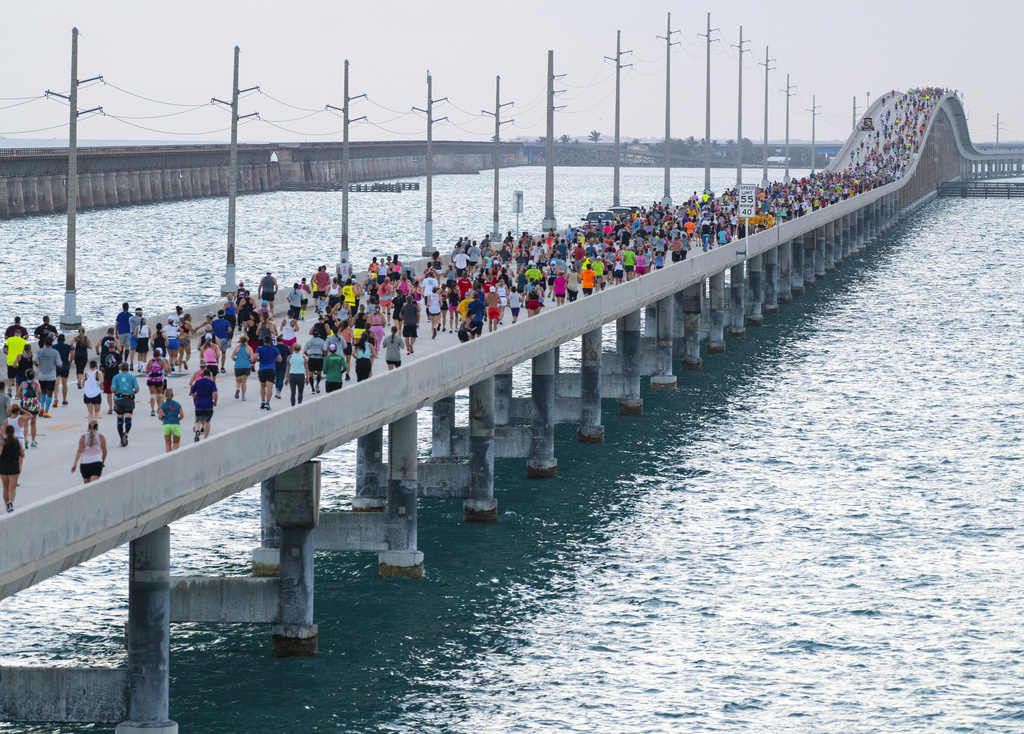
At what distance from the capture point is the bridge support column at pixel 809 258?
10406 cm

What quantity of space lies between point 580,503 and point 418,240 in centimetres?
11970

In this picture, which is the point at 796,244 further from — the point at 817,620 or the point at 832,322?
the point at 817,620

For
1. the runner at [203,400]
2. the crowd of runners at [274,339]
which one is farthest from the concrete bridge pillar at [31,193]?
the runner at [203,400]

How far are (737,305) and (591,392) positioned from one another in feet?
90.7

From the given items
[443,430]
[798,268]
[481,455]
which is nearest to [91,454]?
[481,455]

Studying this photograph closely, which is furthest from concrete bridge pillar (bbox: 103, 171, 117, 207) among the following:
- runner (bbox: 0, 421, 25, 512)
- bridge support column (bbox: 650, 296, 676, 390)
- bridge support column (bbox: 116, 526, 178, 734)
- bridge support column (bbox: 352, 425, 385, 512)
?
runner (bbox: 0, 421, 25, 512)

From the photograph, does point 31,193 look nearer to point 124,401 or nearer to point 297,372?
point 297,372

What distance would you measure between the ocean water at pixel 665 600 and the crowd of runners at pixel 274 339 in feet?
14.5

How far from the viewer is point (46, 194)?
6698 inches

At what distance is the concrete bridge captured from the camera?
71.2ft

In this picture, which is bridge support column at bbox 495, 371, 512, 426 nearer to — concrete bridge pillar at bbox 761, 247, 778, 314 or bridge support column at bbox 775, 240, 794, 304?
concrete bridge pillar at bbox 761, 247, 778, 314

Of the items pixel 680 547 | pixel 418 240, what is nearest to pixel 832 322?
pixel 680 547

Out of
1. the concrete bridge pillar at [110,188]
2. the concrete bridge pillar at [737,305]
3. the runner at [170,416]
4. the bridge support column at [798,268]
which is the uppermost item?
the concrete bridge pillar at [110,188]

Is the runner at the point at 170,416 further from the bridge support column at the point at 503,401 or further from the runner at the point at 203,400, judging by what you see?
the bridge support column at the point at 503,401
